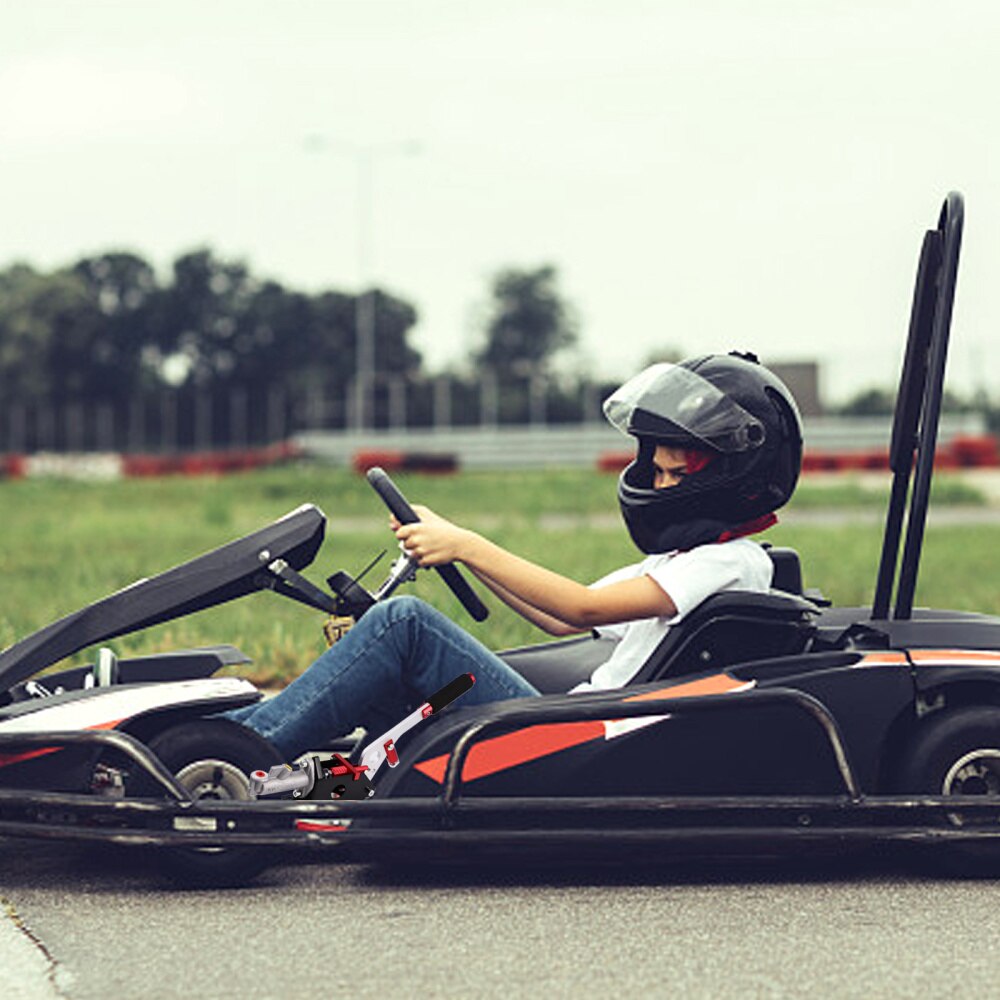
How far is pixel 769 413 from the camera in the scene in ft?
14.4

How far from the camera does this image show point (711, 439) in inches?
170

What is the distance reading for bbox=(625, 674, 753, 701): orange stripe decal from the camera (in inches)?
165

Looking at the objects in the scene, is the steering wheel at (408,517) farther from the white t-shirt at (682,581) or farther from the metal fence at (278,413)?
the metal fence at (278,413)

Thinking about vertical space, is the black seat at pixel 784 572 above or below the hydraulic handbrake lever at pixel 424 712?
above

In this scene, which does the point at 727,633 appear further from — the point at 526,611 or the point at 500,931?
the point at 500,931

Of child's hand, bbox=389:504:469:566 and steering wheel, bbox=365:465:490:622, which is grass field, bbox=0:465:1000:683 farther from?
child's hand, bbox=389:504:469:566

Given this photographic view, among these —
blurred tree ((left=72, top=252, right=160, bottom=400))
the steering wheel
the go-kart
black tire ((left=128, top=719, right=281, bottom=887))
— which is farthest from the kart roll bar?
blurred tree ((left=72, top=252, right=160, bottom=400))

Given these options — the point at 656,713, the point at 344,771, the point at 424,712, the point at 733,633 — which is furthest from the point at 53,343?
the point at 656,713

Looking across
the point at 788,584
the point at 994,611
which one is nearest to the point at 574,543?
the point at 994,611

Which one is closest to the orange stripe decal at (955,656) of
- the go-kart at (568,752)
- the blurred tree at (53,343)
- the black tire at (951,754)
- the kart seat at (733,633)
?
the go-kart at (568,752)

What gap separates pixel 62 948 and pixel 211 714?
70 centimetres

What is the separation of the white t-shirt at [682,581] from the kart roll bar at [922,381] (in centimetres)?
33

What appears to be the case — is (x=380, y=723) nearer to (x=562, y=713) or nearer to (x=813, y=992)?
(x=562, y=713)

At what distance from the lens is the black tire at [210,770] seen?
13.7ft
